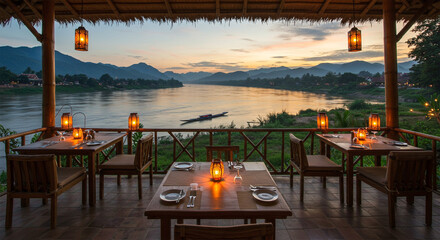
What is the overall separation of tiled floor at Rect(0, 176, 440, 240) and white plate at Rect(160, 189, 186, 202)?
0.82 m

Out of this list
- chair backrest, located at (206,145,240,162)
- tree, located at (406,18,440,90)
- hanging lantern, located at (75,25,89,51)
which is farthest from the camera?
tree, located at (406,18,440,90)

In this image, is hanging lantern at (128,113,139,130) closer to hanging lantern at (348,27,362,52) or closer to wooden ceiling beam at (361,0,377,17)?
hanging lantern at (348,27,362,52)

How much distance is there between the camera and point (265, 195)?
1756 millimetres

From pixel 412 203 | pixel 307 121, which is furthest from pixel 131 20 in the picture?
pixel 307 121

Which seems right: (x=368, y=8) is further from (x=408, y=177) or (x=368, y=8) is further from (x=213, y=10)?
(x=408, y=177)

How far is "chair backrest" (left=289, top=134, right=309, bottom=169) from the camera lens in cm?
311

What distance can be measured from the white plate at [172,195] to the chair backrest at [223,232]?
0.69 metres

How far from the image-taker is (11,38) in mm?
18938

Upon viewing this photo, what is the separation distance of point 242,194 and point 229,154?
1.11 metres

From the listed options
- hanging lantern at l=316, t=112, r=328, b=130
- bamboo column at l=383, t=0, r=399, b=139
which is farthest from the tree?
hanging lantern at l=316, t=112, r=328, b=130

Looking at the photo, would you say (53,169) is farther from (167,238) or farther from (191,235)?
(191,235)

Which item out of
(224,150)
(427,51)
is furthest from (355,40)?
(427,51)

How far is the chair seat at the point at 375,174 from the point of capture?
2.73m

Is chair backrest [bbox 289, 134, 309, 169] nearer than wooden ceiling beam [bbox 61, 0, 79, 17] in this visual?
Yes
